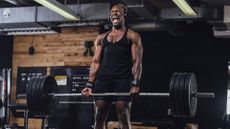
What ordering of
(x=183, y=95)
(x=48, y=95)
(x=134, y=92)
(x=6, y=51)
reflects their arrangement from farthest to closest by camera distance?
(x=6, y=51) → (x=48, y=95) → (x=183, y=95) → (x=134, y=92)

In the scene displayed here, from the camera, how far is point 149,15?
6.85 m

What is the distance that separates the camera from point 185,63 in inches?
314

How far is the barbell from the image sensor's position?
3786 millimetres

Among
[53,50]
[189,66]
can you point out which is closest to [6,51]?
[53,50]

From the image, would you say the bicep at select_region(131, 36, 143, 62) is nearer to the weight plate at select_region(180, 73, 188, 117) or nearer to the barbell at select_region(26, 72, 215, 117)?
the barbell at select_region(26, 72, 215, 117)

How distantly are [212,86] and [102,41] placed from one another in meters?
4.42

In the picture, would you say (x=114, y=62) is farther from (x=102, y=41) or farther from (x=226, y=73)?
(x=226, y=73)

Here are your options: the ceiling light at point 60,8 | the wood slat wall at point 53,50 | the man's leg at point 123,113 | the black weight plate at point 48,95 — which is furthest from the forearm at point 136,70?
the wood slat wall at point 53,50

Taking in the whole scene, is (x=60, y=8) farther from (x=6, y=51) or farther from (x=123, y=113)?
(x=6, y=51)

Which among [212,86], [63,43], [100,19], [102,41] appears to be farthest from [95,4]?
[102,41]

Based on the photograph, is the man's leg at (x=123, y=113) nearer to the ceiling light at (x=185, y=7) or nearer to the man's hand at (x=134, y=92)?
the man's hand at (x=134, y=92)

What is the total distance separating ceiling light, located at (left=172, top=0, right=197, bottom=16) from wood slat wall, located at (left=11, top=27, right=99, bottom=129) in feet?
7.91

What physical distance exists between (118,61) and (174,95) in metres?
0.63

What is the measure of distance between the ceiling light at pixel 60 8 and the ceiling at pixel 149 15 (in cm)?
31
